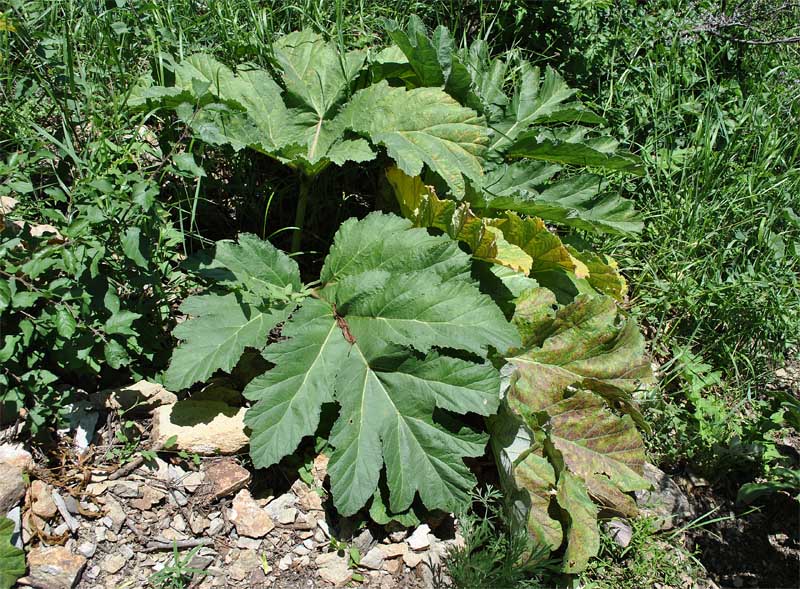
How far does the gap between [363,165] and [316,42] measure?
24.4 inches

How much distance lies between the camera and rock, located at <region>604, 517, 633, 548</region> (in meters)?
3.29

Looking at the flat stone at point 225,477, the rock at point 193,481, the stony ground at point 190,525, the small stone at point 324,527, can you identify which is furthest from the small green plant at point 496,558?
the rock at point 193,481

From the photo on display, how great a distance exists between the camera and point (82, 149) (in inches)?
135

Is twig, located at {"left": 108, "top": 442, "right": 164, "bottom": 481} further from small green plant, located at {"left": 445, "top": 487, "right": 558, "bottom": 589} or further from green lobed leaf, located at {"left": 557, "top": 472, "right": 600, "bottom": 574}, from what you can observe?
green lobed leaf, located at {"left": 557, "top": 472, "right": 600, "bottom": 574}

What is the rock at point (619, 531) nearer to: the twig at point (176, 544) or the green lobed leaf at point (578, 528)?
the green lobed leaf at point (578, 528)

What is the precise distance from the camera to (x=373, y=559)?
3020 mm

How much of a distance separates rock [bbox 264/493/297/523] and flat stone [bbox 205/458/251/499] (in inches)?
5.1

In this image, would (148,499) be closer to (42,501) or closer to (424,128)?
(42,501)

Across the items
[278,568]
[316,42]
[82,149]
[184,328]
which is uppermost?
[316,42]

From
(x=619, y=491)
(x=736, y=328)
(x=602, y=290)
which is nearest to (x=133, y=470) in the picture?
(x=619, y=491)

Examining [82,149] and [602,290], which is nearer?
[82,149]

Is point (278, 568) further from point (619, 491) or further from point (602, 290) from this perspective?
point (602, 290)

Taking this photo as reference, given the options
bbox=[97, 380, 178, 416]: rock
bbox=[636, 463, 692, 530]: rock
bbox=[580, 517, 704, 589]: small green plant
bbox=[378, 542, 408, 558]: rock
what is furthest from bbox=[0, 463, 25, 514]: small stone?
bbox=[636, 463, 692, 530]: rock

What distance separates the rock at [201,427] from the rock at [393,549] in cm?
66
